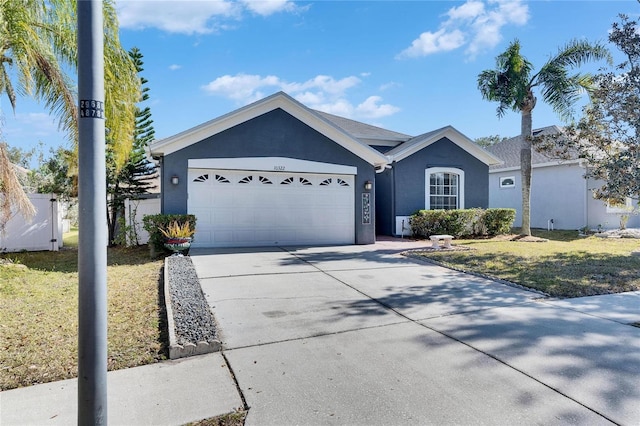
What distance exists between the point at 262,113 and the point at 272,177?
209cm

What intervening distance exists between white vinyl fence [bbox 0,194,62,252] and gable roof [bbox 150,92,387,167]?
163 inches

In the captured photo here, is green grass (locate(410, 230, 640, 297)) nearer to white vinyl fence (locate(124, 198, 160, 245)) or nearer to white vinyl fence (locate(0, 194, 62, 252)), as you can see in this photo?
white vinyl fence (locate(124, 198, 160, 245))

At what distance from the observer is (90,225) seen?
7.14ft

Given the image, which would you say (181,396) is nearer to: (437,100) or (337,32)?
(337,32)

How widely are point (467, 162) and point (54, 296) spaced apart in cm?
1650

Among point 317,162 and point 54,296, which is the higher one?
point 317,162

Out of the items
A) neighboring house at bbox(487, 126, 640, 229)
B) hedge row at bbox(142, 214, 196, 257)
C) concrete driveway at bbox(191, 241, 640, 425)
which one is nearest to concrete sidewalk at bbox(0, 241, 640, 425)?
concrete driveway at bbox(191, 241, 640, 425)

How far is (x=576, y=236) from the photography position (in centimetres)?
1655

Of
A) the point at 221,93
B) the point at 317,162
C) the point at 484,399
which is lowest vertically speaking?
the point at 484,399

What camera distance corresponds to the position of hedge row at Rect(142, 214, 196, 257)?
33.1 feet

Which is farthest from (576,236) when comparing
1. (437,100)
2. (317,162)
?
(317,162)

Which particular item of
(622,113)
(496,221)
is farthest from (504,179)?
(622,113)

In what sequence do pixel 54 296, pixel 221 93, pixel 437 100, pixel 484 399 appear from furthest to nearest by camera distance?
pixel 437 100 < pixel 221 93 < pixel 54 296 < pixel 484 399

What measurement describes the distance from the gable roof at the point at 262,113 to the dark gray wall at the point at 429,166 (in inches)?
116
